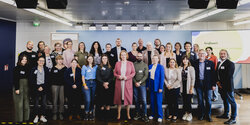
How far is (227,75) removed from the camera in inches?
135

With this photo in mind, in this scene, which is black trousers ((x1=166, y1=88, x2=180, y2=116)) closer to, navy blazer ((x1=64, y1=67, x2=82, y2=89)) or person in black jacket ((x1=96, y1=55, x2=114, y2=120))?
person in black jacket ((x1=96, y1=55, x2=114, y2=120))

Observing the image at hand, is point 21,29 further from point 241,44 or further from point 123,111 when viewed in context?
point 241,44

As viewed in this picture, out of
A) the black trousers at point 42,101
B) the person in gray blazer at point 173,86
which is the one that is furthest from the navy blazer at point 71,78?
the person in gray blazer at point 173,86

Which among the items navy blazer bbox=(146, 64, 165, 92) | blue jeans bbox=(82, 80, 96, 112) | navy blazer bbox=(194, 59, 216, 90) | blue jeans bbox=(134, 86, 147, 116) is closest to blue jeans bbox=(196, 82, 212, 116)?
navy blazer bbox=(194, 59, 216, 90)

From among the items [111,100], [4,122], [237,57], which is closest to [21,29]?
[4,122]

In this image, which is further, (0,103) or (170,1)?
(0,103)

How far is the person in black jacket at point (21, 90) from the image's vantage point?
10.5 ft

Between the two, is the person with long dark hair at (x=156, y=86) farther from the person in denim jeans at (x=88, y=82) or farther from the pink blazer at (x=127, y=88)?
the person in denim jeans at (x=88, y=82)

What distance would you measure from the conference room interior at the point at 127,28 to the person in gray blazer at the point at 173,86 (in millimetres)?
294

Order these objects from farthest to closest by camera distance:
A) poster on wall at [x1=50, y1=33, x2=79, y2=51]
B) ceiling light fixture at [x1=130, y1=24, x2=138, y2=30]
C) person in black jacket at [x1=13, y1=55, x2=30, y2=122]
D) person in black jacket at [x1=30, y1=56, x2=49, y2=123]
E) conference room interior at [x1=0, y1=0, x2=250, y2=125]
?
poster on wall at [x1=50, y1=33, x2=79, y2=51] → ceiling light fixture at [x1=130, y1=24, x2=138, y2=30] → conference room interior at [x1=0, y1=0, x2=250, y2=125] → person in black jacket at [x1=30, y1=56, x2=49, y2=123] → person in black jacket at [x1=13, y1=55, x2=30, y2=122]

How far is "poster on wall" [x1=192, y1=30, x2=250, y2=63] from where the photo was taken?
20.3 feet

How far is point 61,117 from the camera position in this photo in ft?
12.0

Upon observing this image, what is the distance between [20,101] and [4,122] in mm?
814

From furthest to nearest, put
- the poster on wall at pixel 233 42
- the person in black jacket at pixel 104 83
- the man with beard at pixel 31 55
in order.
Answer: the poster on wall at pixel 233 42
the man with beard at pixel 31 55
the person in black jacket at pixel 104 83
